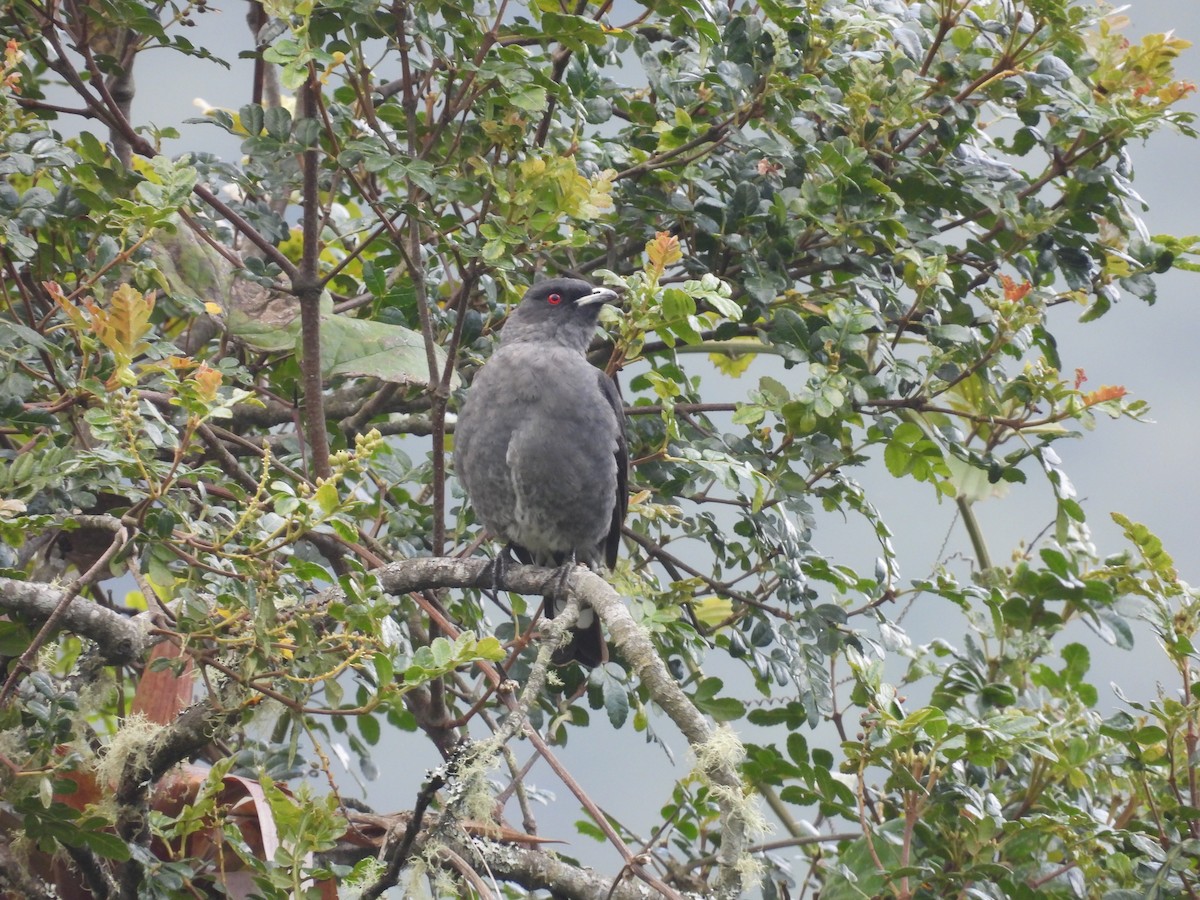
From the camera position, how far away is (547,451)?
15.1 ft

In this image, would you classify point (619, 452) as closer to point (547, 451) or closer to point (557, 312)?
point (547, 451)

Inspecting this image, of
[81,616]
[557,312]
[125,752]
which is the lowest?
[125,752]

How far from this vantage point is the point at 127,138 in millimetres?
3861

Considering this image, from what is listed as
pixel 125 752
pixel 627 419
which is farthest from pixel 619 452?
pixel 125 752

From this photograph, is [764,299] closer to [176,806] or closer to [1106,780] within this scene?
[1106,780]

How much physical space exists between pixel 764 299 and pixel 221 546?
2042mm

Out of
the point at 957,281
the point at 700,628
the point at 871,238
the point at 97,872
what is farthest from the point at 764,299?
the point at 97,872

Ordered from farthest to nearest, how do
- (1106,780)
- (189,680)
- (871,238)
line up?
1. (871,238)
2. (1106,780)
3. (189,680)

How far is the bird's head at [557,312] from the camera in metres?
4.82

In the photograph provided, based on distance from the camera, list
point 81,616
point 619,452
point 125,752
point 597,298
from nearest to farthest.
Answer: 1. point 81,616
2. point 125,752
3. point 619,452
4. point 597,298

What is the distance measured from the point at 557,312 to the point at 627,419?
0.50 m

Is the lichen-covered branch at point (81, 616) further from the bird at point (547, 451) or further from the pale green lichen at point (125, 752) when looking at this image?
the bird at point (547, 451)

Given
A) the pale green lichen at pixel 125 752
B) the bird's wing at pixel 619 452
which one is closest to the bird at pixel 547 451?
the bird's wing at pixel 619 452

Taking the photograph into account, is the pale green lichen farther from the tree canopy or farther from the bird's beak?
the bird's beak
